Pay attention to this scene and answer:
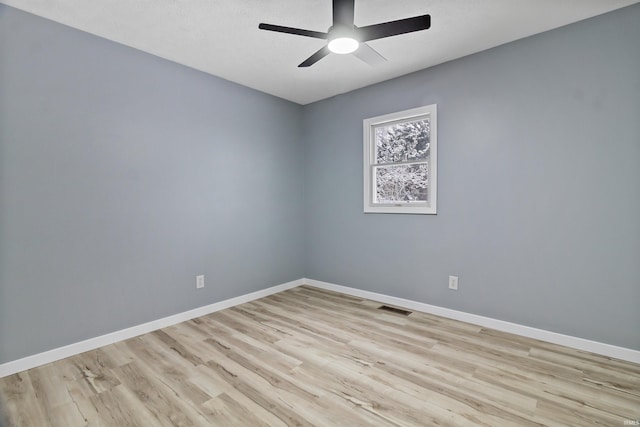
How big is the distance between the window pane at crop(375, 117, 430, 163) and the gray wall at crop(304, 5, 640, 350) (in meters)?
0.21

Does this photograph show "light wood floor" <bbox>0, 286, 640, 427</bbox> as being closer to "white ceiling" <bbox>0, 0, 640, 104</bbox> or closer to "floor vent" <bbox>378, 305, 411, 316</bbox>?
"floor vent" <bbox>378, 305, 411, 316</bbox>

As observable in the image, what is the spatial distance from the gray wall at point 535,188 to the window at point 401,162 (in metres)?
0.11

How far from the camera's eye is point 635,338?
7.48ft

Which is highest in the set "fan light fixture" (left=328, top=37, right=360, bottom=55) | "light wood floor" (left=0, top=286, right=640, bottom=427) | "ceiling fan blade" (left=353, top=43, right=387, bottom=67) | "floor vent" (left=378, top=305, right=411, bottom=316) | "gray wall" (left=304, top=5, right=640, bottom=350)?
"ceiling fan blade" (left=353, top=43, right=387, bottom=67)

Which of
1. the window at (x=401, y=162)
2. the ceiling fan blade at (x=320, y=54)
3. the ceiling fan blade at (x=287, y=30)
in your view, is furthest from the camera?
the window at (x=401, y=162)

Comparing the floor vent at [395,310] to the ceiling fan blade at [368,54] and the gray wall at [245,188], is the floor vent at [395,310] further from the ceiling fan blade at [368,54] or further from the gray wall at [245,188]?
the ceiling fan blade at [368,54]

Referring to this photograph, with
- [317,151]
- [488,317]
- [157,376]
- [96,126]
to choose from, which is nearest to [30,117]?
[96,126]

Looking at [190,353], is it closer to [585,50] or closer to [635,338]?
[635,338]

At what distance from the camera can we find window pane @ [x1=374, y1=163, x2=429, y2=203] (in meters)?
3.46

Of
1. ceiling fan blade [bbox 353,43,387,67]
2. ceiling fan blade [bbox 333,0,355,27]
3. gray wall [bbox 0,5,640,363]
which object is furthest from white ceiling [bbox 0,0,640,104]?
ceiling fan blade [bbox 333,0,355,27]

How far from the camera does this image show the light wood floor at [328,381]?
5.71ft

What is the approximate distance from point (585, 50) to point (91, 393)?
4.37 meters

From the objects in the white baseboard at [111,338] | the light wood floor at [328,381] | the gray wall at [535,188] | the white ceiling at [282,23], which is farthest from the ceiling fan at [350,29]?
the white baseboard at [111,338]

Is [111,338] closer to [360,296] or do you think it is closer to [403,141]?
[360,296]
